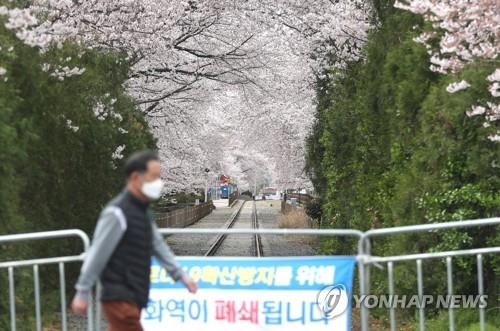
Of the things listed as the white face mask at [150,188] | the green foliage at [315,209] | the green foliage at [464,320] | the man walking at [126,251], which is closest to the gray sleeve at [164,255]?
the man walking at [126,251]


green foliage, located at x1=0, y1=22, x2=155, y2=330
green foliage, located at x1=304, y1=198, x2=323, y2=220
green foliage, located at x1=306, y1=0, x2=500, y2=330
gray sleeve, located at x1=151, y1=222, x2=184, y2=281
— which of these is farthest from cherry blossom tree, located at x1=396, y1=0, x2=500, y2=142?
green foliage, located at x1=304, y1=198, x2=323, y2=220

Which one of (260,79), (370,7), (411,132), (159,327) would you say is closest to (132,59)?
(260,79)

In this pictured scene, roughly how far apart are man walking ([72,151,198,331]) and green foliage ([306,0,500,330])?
563cm

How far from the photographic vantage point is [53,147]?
13.5 meters

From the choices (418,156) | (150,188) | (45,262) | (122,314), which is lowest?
(122,314)

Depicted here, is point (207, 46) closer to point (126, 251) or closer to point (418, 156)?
point (418, 156)

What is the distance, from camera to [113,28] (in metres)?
16.1

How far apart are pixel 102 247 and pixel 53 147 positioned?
914cm

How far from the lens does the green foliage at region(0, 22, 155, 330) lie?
999cm

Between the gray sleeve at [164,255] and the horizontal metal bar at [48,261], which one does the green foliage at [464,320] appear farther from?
the horizontal metal bar at [48,261]

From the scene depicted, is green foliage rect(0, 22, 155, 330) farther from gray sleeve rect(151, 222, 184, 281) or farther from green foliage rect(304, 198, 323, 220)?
green foliage rect(304, 198, 323, 220)

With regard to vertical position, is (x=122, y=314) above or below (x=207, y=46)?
below

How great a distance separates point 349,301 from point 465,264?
382cm

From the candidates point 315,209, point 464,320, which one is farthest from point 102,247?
point 315,209
